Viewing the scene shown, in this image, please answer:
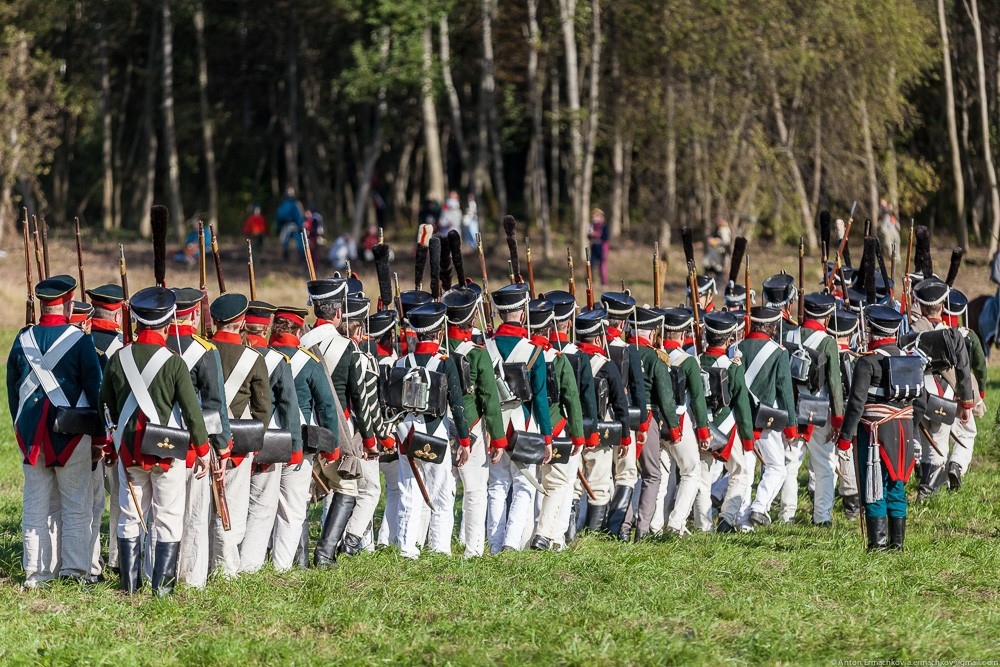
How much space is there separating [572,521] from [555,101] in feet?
102

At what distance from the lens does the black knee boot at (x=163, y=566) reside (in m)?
9.02

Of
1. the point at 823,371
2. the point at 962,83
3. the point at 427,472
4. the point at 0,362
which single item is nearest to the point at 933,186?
the point at 962,83

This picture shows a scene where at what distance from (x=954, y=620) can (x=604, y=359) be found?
3865 mm

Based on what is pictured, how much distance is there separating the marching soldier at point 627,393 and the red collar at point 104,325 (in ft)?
13.0

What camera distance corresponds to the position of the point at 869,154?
35281 mm

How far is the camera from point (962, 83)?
40.4 metres

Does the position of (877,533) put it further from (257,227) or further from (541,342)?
(257,227)

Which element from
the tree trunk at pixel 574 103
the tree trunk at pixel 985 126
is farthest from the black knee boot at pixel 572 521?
the tree trunk at pixel 985 126

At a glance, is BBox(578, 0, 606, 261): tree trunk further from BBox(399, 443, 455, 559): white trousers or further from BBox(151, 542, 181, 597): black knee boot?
BBox(151, 542, 181, 597): black knee boot

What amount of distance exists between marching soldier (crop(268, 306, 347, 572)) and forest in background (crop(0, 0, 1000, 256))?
23.5 m

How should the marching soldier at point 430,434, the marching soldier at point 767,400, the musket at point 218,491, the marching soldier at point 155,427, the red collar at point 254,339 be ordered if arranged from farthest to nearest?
the marching soldier at point 767,400 < the marching soldier at point 430,434 < the red collar at point 254,339 < the musket at point 218,491 < the marching soldier at point 155,427

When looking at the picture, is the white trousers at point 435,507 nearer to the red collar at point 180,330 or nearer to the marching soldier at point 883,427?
the red collar at point 180,330

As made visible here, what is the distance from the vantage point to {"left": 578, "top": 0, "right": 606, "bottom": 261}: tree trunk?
107ft

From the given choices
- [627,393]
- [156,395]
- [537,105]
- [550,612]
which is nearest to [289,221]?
[537,105]
